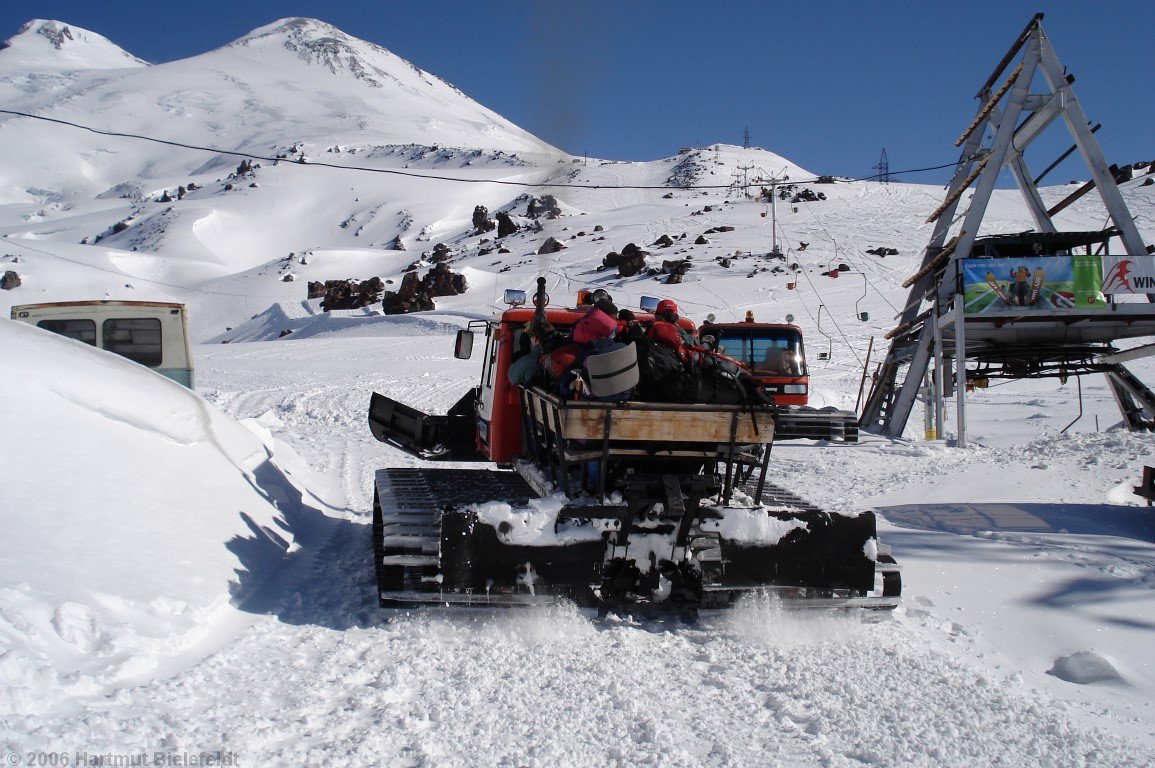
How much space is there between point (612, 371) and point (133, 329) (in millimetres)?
10510

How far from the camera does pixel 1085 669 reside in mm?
4852

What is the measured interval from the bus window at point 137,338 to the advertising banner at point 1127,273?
15.0 m

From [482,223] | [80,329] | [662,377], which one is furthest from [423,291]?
[662,377]

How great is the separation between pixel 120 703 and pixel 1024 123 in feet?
58.0

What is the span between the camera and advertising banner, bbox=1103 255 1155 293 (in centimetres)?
1498

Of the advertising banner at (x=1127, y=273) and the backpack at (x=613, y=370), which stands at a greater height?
the advertising banner at (x=1127, y=273)

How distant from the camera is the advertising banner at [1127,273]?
15.0 meters

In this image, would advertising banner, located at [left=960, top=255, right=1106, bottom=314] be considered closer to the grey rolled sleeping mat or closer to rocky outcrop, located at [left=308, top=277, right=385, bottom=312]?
the grey rolled sleeping mat

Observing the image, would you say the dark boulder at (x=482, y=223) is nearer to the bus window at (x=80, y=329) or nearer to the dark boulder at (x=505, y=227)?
the dark boulder at (x=505, y=227)

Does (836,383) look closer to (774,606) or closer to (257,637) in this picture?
(774,606)

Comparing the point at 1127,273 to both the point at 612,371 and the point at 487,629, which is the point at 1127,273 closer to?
the point at 612,371

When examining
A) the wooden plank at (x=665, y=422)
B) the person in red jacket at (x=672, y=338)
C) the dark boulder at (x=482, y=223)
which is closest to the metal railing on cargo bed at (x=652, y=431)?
the wooden plank at (x=665, y=422)

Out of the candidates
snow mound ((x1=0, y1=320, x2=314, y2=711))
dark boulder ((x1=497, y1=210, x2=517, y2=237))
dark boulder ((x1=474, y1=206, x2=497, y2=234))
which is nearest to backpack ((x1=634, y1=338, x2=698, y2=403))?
snow mound ((x1=0, y1=320, x2=314, y2=711))

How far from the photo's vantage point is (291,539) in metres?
7.40
